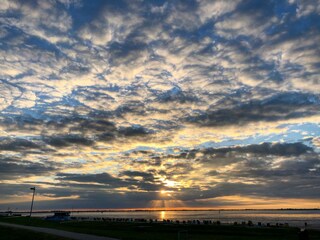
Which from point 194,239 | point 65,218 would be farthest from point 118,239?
point 65,218

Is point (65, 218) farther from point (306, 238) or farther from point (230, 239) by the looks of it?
point (306, 238)

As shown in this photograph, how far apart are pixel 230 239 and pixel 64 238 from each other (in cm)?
2094

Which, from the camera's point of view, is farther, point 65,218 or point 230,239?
point 65,218

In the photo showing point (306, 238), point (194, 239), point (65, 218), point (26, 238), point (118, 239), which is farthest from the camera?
point (65, 218)

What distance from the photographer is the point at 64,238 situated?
34594 millimetres

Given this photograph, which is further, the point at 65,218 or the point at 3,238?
the point at 65,218

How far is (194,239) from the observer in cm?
4022

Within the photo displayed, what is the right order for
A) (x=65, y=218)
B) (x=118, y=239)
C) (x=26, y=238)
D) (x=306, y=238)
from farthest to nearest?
(x=65, y=218), (x=26, y=238), (x=118, y=239), (x=306, y=238)

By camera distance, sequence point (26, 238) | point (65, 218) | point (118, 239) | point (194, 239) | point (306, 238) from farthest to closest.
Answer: point (65, 218) < point (194, 239) < point (26, 238) < point (118, 239) < point (306, 238)

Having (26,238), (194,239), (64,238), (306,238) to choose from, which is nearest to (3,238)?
(26,238)

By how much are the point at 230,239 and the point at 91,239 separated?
62.0 feet

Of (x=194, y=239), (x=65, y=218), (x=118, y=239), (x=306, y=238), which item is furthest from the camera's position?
(x=65, y=218)

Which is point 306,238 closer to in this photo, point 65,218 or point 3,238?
point 3,238

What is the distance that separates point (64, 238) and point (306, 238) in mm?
24554
